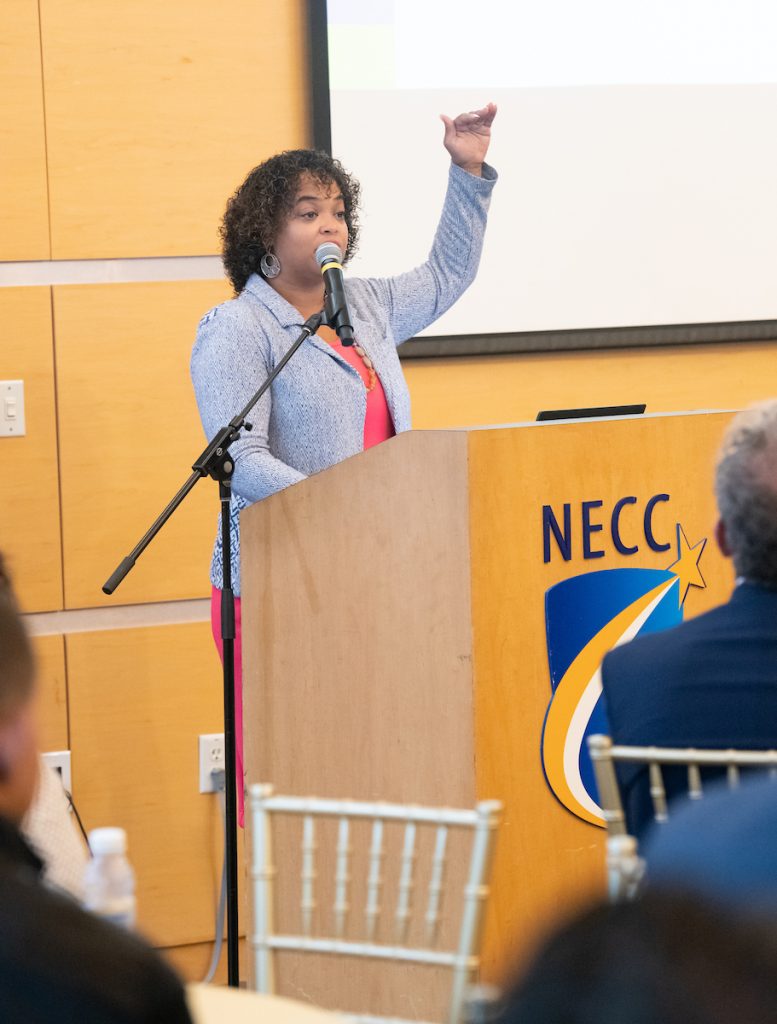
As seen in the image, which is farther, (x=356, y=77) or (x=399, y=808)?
(x=356, y=77)

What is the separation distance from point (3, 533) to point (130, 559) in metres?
1.03

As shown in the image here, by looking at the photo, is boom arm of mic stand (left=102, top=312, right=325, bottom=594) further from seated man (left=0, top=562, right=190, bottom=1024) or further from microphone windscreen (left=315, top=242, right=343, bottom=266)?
seated man (left=0, top=562, right=190, bottom=1024)

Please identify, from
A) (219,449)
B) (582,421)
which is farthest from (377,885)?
(219,449)

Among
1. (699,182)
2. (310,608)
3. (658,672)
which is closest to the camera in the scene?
(658,672)

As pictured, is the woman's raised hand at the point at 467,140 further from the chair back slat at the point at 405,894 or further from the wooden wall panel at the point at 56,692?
the chair back slat at the point at 405,894

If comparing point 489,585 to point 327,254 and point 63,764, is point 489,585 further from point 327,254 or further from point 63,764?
point 63,764

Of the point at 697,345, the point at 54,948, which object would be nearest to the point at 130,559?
the point at 54,948

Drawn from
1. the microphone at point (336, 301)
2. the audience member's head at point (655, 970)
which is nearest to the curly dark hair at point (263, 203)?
the microphone at point (336, 301)

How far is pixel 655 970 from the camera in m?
0.54

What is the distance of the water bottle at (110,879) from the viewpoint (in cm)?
126

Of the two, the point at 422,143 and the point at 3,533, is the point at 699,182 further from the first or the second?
the point at 3,533

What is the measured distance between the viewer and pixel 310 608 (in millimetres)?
2488

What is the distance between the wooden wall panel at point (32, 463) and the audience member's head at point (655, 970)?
9.82 ft

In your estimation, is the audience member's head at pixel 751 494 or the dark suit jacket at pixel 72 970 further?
the audience member's head at pixel 751 494
